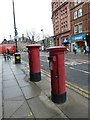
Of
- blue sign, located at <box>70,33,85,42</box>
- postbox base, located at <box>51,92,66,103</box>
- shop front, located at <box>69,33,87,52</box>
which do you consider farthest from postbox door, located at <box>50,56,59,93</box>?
blue sign, located at <box>70,33,85,42</box>

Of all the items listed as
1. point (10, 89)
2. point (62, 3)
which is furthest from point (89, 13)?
point (10, 89)

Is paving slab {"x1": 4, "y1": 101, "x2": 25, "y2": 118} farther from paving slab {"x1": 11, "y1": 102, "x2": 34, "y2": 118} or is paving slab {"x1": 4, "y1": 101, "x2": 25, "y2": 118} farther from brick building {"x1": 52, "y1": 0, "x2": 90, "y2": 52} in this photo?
brick building {"x1": 52, "y1": 0, "x2": 90, "y2": 52}

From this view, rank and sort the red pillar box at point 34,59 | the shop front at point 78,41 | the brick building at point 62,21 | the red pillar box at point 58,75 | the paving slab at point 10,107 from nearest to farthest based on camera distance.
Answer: the paving slab at point 10,107
the red pillar box at point 58,75
the red pillar box at point 34,59
the shop front at point 78,41
the brick building at point 62,21

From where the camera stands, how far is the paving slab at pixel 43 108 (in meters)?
4.97

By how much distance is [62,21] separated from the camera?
56938mm

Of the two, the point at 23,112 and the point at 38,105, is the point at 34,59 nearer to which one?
the point at 38,105

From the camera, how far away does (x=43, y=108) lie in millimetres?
5434

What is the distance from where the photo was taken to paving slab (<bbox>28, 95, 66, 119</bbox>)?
497cm

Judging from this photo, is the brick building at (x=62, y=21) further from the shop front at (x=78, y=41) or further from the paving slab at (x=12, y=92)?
the paving slab at (x=12, y=92)

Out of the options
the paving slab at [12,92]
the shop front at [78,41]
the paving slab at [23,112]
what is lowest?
the paving slab at [23,112]

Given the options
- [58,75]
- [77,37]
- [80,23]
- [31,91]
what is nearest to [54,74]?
[58,75]

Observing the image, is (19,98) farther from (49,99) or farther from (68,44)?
(68,44)

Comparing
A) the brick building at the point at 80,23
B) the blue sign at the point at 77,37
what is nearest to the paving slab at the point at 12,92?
the brick building at the point at 80,23

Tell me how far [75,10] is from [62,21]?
1271cm
